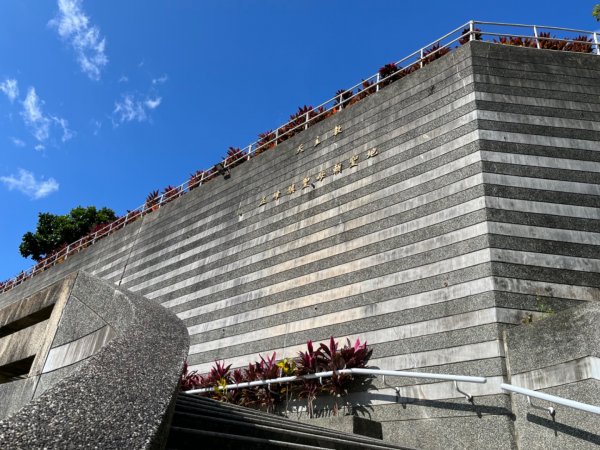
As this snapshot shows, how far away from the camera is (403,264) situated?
824cm

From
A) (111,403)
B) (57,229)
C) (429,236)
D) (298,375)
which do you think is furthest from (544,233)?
(57,229)

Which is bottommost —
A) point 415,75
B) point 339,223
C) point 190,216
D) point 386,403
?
point 386,403

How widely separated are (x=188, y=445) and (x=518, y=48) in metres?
10.2

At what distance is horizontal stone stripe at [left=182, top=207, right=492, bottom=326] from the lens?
7957 millimetres

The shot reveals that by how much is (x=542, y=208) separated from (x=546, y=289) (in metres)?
1.49

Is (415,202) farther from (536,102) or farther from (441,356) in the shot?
(536,102)

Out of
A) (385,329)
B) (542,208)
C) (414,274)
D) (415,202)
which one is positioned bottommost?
(385,329)

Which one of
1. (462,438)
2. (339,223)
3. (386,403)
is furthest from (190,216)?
(462,438)

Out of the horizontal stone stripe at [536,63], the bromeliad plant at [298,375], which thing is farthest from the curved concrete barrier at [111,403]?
the horizontal stone stripe at [536,63]

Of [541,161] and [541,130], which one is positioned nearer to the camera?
[541,161]

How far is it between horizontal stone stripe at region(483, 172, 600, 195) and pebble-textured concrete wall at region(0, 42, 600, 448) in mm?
24

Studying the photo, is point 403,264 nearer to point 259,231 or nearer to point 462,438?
point 462,438

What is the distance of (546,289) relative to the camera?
23.0 feet

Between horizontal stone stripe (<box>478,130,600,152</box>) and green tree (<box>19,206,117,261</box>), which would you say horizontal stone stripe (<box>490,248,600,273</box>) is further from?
green tree (<box>19,206,117,261</box>)
